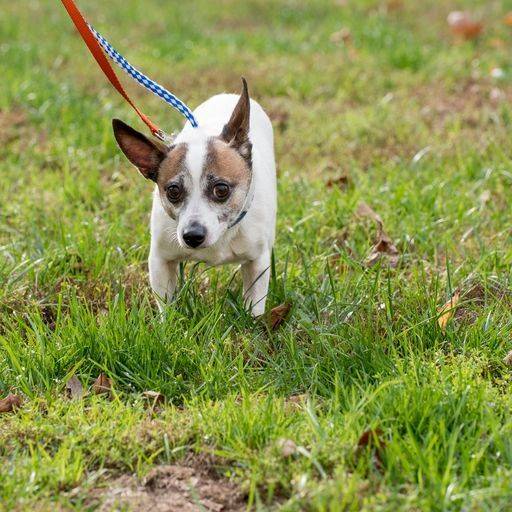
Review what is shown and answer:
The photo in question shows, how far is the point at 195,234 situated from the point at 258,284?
0.53m

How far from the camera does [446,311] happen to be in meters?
3.45

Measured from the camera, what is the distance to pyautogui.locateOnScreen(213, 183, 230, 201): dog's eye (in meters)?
3.35

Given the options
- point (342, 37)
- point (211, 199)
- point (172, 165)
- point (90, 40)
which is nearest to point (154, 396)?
point (211, 199)

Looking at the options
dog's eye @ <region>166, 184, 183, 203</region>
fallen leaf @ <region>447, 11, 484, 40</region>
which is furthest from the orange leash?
fallen leaf @ <region>447, 11, 484, 40</region>

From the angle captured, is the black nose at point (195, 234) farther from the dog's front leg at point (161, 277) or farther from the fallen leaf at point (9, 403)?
the fallen leaf at point (9, 403)

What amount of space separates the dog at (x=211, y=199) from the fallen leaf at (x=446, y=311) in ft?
2.27

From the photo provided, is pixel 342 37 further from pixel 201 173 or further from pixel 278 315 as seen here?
pixel 201 173

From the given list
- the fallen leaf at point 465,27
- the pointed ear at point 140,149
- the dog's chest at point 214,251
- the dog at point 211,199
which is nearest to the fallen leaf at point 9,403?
the dog at point 211,199

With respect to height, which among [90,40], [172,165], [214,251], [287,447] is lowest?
[287,447]

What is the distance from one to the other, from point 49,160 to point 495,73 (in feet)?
11.0

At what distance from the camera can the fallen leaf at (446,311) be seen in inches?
136

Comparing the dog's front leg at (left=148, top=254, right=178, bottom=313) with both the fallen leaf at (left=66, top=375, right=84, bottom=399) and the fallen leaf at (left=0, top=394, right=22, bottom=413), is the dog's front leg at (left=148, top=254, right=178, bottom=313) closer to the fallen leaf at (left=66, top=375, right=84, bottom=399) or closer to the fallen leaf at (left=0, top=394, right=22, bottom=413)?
the fallen leaf at (left=66, top=375, right=84, bottom=399)

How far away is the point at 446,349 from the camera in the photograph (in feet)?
11.2

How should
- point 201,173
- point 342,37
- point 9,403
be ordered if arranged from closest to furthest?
point 9,403
point 201,173
point 342,37
